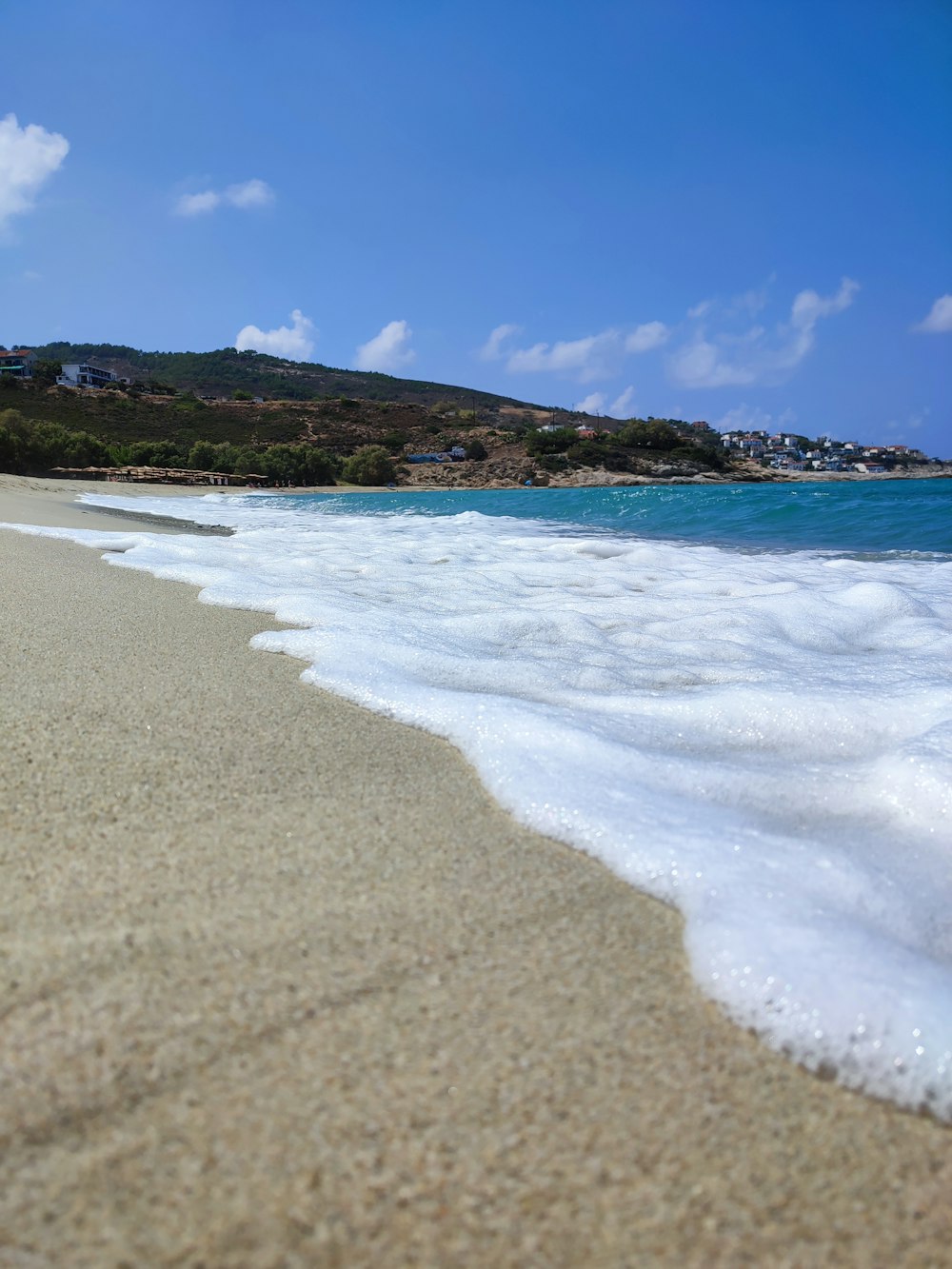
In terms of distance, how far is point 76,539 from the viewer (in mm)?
5961

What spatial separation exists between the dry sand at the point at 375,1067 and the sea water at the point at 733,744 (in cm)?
9

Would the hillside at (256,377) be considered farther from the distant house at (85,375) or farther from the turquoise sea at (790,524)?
the turquoise sea at (790,524)

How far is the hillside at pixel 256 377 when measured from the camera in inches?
3317

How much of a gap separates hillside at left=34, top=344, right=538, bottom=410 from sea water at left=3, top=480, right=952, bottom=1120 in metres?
78.4

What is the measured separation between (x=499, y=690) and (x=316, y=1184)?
5.67 ft

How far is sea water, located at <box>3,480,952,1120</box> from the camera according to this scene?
111 centimetres

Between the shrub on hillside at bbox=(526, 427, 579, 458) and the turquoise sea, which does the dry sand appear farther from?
the shrub on hillside at bbox=(526, 427, 579, 458)

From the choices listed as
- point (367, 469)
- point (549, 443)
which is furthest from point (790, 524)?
point (549, 443)

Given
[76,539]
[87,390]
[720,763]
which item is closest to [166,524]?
[76,539]

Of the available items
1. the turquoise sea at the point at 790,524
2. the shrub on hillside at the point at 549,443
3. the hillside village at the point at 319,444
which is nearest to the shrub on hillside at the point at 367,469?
the hillside village at the point at 319,444

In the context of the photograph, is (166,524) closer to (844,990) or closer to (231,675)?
(231,675)

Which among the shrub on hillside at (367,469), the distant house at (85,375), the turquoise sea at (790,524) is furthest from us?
the distant house at (85,375)

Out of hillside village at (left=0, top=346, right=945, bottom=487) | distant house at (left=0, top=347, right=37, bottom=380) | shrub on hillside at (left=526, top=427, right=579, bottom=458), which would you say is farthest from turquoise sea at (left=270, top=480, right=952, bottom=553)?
distant house at (left=0, top=347, right=37, bottom=380)

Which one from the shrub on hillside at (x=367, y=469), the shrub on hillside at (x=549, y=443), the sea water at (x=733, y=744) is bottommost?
the sea water at (x=733, y=744)
